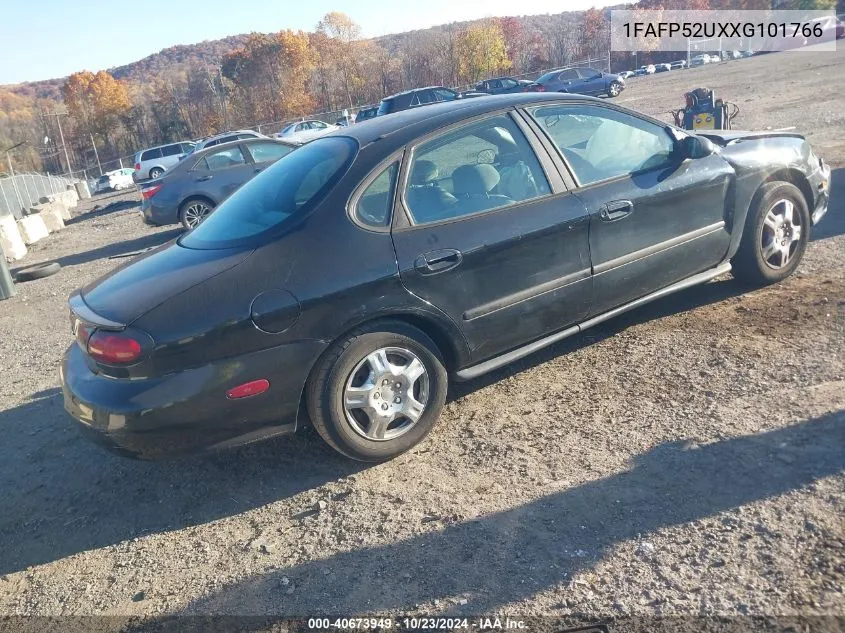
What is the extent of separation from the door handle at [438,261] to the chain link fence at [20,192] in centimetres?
1855

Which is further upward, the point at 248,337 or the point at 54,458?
the point at 248,337

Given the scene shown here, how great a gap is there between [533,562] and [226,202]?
2.96 meters

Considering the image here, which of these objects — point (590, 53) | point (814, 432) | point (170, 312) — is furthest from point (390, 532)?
point (590, 53)

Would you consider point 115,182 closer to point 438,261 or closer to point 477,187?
point 477,187

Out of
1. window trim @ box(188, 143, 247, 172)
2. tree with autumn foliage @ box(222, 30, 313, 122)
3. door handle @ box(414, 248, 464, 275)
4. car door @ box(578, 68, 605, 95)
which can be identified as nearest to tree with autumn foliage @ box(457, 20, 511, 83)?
tree with autumn foliage @ box(222, 30, 313, 122)

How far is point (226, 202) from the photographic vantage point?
433cm

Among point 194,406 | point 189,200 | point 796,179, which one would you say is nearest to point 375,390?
point 194,406

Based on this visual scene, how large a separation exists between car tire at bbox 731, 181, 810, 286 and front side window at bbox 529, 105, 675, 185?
2.84 ft

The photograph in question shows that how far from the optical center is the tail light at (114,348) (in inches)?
120

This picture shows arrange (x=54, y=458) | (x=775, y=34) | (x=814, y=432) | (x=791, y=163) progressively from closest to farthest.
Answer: (x=814, y=432) → (x=54, y=458) → (x=791, y=163) → (x=775, y=34)

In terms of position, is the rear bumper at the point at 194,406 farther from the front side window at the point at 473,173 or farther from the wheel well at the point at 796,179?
the wheel well at the point at 796,179

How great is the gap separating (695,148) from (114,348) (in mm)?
3707

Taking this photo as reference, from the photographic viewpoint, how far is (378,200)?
355 cm

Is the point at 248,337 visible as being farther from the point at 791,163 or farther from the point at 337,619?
the point at 791,163
